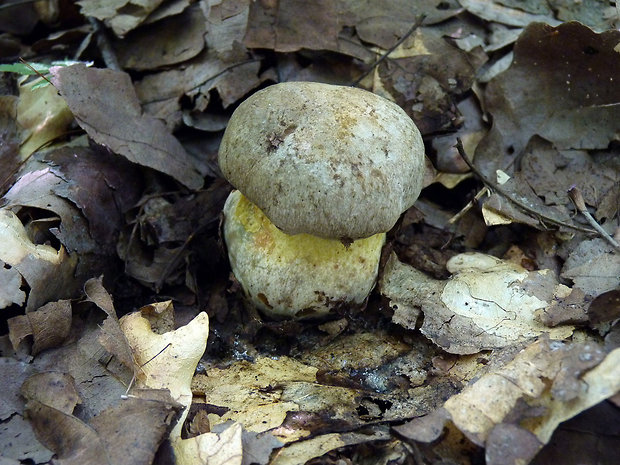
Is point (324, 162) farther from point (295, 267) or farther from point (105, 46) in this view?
point (105, 46)

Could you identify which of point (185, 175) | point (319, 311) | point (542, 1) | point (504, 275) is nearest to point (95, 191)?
point (185, 175)

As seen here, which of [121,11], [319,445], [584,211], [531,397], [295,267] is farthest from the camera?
[121,11]

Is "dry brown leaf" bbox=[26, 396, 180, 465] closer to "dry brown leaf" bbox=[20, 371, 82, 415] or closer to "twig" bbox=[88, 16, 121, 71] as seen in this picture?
"dry brown leaf" bbox=[20, 371, 82, 415]

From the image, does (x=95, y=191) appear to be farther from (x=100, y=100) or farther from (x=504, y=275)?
(x=504, y=275)

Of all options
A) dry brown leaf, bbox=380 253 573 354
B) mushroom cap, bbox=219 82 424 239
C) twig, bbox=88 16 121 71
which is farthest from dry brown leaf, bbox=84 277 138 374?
twig, bbox=88 16 121 71

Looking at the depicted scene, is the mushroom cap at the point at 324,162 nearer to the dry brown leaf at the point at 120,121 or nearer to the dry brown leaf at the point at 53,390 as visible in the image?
the dry brown leaf at the point at 120,121

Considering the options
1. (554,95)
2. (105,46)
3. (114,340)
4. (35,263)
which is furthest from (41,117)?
(554,95)

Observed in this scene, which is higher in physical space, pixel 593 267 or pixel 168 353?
pixel 168 353
